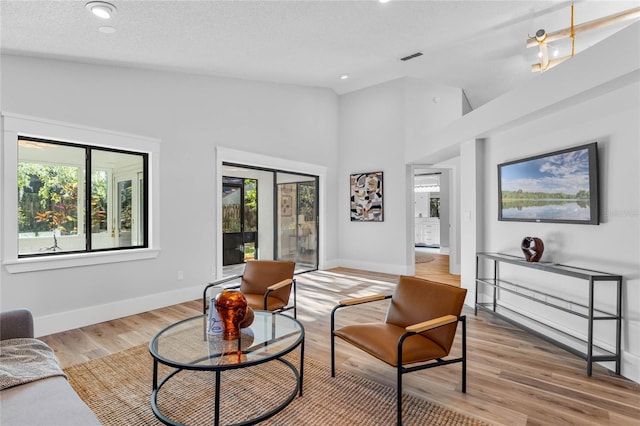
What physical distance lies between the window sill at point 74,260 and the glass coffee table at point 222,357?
195 cm

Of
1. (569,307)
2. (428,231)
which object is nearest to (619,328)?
(569,307)

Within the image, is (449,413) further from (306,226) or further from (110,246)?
(306,226)

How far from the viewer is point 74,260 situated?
3711 mm

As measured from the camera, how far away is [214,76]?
508cm

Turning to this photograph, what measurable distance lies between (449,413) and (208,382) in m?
1.70

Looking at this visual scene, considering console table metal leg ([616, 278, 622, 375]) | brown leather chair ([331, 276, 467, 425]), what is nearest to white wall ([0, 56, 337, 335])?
brown leather chair ([331, 276, 467, 425])

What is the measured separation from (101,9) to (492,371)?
4268 mm

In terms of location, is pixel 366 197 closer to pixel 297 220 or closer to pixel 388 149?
pixel 388 149

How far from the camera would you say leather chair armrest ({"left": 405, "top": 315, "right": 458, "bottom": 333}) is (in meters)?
2.12

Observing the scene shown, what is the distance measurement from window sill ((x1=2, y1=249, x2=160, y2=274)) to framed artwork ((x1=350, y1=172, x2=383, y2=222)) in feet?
13.4

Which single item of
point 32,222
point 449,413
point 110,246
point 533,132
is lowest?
point 449,413

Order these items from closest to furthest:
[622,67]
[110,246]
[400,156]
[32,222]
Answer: [622,67], [32,222], [110,246], [400,156]

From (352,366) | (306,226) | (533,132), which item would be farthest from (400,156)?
(352,366)

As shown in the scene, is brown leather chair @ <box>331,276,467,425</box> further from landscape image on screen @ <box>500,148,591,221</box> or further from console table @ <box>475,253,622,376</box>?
landscape image on screen @ <box>500,148,591,221</box>
